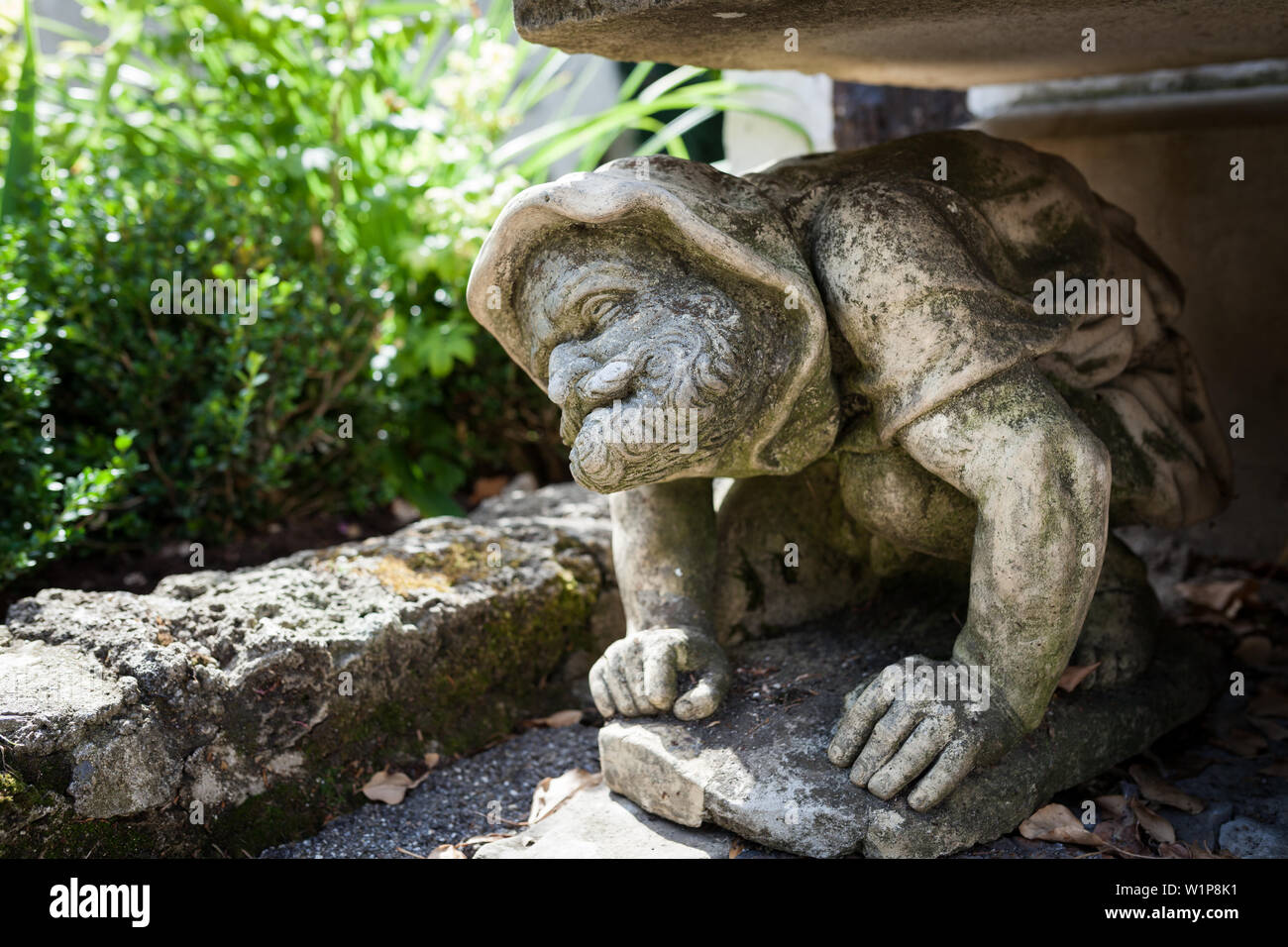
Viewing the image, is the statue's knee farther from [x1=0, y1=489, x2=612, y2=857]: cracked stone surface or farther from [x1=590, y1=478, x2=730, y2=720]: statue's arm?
[x1=0, y1=489, x2=612, y2=857]: cracked stone surface

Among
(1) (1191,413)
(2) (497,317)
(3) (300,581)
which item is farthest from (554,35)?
(1) (1191,413)

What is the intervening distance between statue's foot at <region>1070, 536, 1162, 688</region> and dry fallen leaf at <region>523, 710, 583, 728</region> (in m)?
1.11

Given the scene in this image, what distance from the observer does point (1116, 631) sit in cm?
244

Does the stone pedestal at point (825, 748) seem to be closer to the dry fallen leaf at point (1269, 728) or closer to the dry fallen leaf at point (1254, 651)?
the dry fallen leaf at point (1269, 728)

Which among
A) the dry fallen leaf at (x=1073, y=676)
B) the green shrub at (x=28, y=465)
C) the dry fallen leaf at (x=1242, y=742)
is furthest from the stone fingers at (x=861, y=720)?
the green shrub at (x=28, y=465)

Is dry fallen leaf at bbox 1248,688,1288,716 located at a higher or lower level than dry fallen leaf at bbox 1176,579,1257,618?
lower

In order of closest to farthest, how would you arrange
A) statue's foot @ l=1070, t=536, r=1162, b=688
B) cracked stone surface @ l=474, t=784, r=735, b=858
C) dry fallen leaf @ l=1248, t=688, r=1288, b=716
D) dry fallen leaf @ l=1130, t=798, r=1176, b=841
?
cracked stone surface @ l=474, t=784, r=735, b=858, dry fallen leaf @ l=1130, t=798, r=1176, b=841, statue's foot @ l=1070, t=536, r=1162, b=688, dry fallen leaf @ l=1248, t=688, r=1288, b=716

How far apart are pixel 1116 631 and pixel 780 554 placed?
0.71m

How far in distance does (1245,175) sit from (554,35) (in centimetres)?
235

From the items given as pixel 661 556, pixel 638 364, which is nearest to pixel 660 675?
pixel 661 556

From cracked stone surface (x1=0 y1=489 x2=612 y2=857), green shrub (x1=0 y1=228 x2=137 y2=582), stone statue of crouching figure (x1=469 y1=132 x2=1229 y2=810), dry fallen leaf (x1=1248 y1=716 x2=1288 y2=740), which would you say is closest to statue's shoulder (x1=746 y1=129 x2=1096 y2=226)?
stone statue of crouching figure (x1=469 y1=132 x2=1229 y2=810)

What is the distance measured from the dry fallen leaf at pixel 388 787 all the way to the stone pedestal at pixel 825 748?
0.45 meters

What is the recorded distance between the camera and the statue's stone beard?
6.19ft

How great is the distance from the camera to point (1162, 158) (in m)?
3.50
